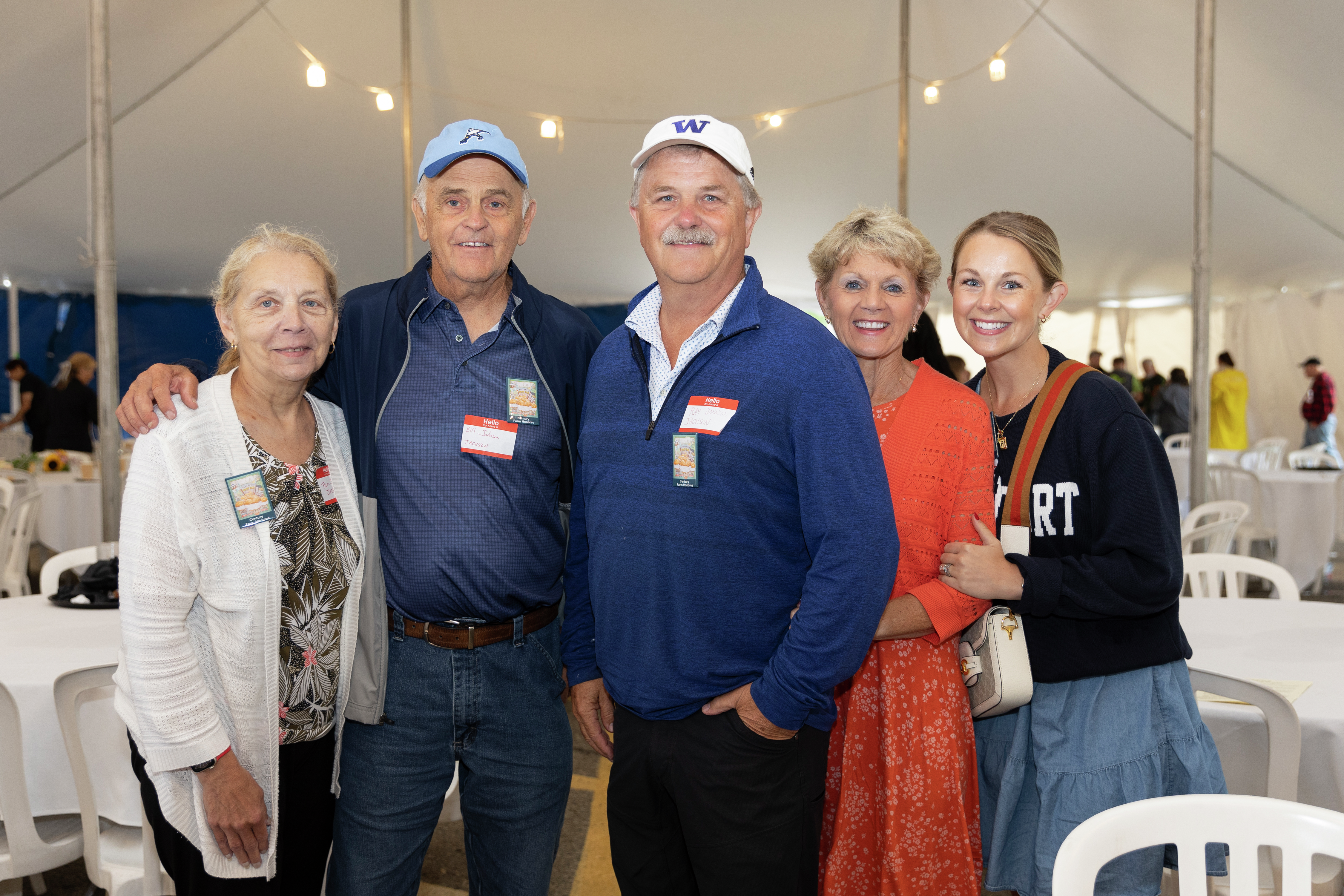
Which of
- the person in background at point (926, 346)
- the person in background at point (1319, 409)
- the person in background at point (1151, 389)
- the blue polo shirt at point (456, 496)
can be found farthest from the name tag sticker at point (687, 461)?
the person in background at point (1319, 409)

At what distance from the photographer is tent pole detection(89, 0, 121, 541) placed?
4121 mm

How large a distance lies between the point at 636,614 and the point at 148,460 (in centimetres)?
82

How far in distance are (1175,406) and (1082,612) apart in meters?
9.95

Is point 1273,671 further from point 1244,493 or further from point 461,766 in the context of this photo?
point 1244,493

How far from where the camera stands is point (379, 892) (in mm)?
1610

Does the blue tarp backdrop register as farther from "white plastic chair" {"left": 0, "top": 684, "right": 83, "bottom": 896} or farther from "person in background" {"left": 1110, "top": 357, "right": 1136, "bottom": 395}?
"person in background" {"left": 1110, "top": 357, "right": 1136, "bottom": 395}

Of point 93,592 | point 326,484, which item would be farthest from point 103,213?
point 326,484

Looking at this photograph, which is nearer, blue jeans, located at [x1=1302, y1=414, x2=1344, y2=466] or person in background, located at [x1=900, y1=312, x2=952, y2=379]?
person in background, located at [x1=900, y1=312, x2=952, y2=379]

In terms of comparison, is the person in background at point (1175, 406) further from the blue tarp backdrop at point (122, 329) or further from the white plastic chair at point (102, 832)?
the blue tarp backdrop at point (122, 329)

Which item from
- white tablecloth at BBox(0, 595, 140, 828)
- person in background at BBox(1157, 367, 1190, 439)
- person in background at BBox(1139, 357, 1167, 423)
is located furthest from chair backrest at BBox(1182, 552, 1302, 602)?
person in background at BBox(1139, 357, 1167, 423)

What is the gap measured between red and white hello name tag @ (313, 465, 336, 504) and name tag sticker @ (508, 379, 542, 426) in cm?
34

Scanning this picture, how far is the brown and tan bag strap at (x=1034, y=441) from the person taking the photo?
1.50 m

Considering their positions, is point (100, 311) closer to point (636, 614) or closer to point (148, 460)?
point (148, 460)

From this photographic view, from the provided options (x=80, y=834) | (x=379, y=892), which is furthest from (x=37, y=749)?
(x=379, y=892)
